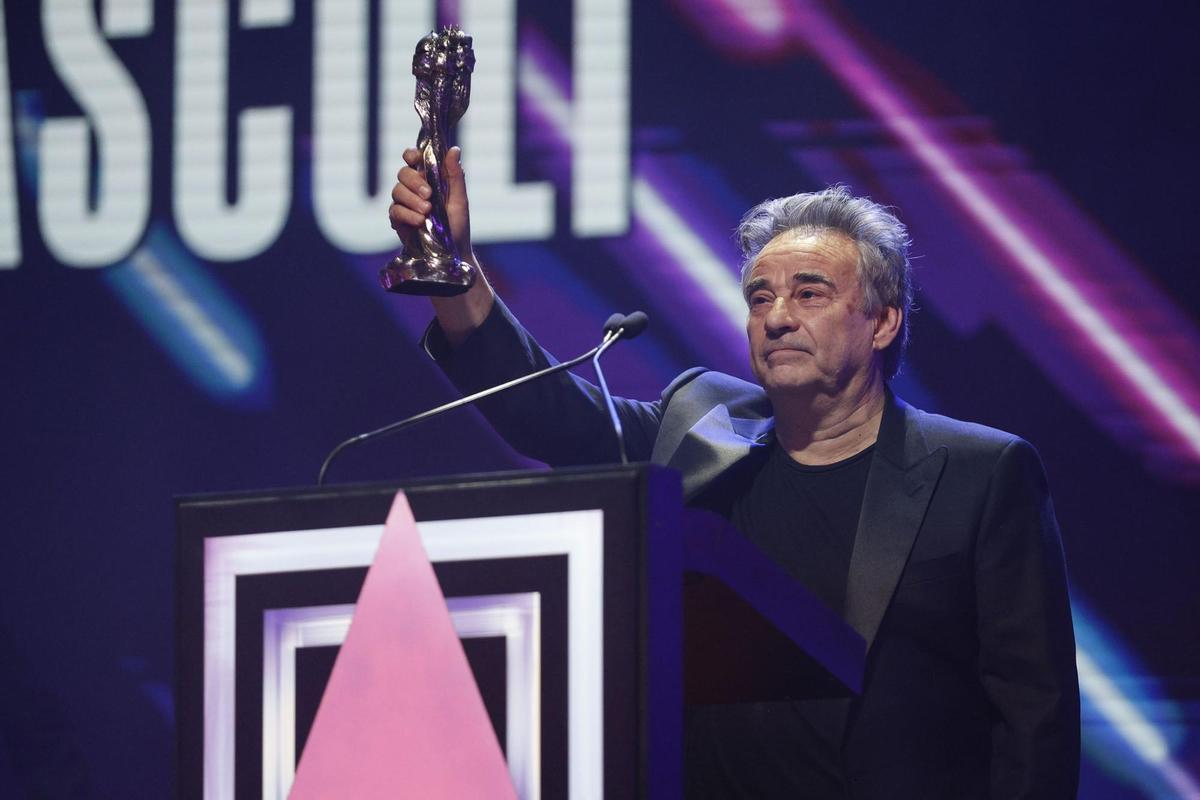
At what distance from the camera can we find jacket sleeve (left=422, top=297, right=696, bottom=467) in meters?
2.11

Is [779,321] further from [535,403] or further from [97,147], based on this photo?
[97,147]

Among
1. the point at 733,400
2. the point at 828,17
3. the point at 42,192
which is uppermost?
the point at 828,17

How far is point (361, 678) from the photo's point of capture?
1177 millimetres

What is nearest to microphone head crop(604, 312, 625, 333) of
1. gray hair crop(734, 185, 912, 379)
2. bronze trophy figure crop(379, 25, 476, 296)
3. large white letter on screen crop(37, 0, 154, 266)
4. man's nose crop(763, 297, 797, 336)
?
bronze trophy figure crop(379, 25, 476, 296)

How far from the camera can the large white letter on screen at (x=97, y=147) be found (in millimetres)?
3072

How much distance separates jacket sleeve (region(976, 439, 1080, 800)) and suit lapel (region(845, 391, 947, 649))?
0.09 meters

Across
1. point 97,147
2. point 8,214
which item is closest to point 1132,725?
point 97,147

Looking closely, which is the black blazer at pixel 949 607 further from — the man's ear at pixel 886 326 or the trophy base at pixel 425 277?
the trophy base at pixel 425 277

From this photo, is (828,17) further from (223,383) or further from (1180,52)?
(223,383)

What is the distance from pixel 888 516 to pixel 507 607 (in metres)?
0.99

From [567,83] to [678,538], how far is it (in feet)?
6.11

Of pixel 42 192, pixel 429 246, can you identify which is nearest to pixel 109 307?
pixel 42 192

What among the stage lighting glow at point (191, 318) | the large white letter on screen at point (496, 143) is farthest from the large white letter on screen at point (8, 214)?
the large white letter on screen at point (496, 143)

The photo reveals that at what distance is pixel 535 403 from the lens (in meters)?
2.22
